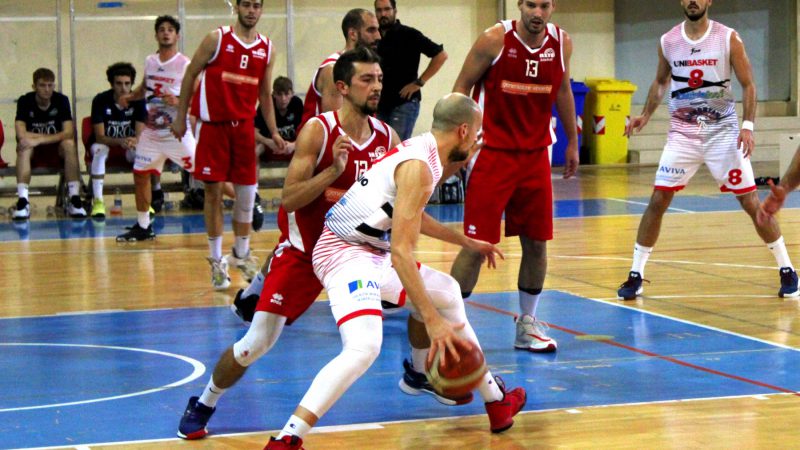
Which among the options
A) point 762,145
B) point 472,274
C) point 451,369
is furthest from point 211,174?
point 762,145

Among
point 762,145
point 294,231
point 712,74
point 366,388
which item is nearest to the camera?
point 294,231

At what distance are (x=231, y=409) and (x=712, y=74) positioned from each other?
15.1 ft

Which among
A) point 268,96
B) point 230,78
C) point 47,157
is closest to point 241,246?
point 268,96

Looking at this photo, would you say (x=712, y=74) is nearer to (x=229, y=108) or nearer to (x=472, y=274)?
(x=472, y=274)

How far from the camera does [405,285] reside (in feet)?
16.1

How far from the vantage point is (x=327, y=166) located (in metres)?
5.86

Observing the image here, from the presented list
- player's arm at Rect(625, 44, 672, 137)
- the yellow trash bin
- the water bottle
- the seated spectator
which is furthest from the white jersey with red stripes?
the yellow trash bin

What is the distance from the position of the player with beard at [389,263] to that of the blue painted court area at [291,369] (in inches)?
30.7

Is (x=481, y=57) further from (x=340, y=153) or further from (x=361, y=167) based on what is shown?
(x=340, y=153)

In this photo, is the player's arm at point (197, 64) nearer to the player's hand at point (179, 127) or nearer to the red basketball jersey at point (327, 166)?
the player's hand at point (179, 127)

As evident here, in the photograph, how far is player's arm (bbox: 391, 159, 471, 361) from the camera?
4883mm

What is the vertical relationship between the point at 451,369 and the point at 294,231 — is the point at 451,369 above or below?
below

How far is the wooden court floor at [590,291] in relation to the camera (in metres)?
5.50

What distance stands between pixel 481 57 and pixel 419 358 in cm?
201
